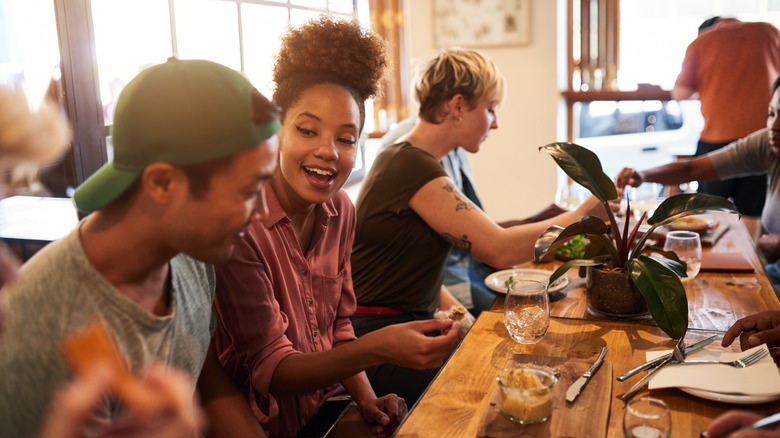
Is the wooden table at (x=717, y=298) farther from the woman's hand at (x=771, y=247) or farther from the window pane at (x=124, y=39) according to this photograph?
the window pane at (x=124, y=39)

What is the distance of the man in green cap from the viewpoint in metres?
0.78

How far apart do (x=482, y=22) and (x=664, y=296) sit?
3.53 metres

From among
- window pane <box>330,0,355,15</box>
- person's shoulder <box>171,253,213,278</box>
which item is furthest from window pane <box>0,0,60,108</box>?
window pane <box>330,0,355,15</box>

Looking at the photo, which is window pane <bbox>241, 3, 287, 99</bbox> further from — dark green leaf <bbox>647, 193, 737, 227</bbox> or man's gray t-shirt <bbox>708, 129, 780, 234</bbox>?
man's gray t-shirt <bbox>708, 129, 780, 234</bbox>

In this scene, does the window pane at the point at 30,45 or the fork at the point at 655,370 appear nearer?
the fork at the point at 655,370

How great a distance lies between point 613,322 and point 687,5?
4.27m

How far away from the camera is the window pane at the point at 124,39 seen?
2.02 meters

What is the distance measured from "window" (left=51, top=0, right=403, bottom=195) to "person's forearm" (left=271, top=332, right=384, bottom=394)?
66 centimetres

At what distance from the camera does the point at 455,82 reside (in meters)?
2.23

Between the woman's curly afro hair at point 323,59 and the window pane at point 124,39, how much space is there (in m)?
0.77

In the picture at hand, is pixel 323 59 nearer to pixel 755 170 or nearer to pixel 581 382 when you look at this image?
pixel 581 382

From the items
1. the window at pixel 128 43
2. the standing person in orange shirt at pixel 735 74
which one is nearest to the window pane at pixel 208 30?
the window at pixel 128 43

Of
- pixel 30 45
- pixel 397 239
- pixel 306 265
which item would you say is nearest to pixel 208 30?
pixel 30 45

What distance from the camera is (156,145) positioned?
0.82 metres
